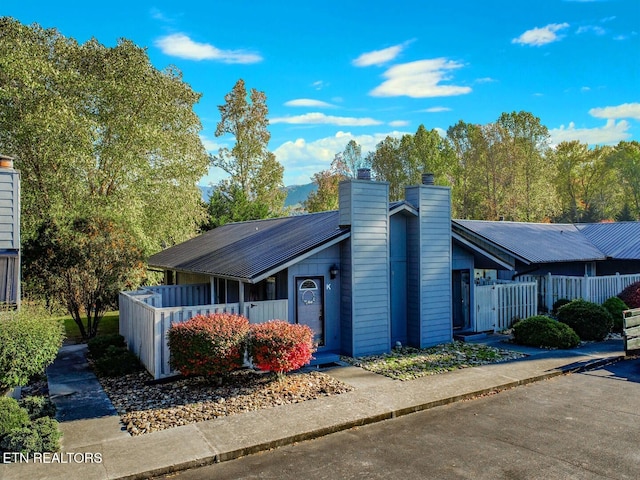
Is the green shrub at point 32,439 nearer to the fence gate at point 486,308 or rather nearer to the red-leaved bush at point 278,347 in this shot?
the red-leaved bush at point 278,347

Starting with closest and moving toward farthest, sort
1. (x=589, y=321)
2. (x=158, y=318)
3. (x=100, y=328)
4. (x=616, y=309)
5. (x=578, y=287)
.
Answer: (x=158, y=318) < (x=589, y=321) < (x=616, y=309) < (x=578, y=287) < (x=100, y=328)

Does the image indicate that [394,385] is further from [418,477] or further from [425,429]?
[418,477]

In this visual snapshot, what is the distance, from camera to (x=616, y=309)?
53.6ft

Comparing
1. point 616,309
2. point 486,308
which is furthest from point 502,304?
point 616,309

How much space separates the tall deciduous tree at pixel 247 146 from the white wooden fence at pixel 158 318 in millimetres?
25580

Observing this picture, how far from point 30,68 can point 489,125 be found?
35812 mm

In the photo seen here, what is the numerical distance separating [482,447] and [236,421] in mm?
3903

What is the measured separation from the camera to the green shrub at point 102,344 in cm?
1261

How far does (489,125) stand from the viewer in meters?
42.7

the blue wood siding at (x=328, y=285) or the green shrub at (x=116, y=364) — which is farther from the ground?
the blue wood siding at (x=328, y=285)

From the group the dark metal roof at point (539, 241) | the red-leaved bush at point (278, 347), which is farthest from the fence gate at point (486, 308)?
A: the red-leaved bush at point (278, 347)

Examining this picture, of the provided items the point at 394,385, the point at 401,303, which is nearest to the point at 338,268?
the point at 401,303

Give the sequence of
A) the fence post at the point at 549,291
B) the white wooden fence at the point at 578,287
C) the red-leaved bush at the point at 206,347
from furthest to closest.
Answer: the fence post at the point at 549,291, the white wooden fence at the point at 578,287, the red-leaved bush at the point at 206,347

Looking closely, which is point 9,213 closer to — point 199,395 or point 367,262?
point 199,395
